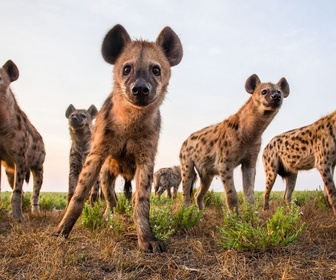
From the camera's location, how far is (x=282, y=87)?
23.2 feet

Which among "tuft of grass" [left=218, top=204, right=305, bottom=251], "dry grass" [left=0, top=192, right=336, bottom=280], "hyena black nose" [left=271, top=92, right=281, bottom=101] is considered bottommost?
"dry grass" [left=0, top=192, right=336, bottom=280]

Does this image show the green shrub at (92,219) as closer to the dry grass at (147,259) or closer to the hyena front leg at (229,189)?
the dry grass at (147,259)

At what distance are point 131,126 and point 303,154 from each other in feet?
16.0

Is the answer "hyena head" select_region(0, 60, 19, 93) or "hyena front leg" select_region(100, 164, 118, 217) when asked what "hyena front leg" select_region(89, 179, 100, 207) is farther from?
"hyena head" select_region(0, 60, 19, 93)

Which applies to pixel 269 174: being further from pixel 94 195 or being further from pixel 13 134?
pixel 13 134

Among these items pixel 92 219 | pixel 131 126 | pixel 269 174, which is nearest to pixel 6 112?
pixel 92 219

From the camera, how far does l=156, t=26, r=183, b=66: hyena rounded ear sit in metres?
4.50

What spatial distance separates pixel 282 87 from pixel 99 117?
3.71 metres

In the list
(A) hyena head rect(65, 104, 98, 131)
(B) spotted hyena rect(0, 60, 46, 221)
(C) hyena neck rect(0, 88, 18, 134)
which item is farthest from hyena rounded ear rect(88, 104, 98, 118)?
(C) hyena neck rect(0, 88, 18, 134)

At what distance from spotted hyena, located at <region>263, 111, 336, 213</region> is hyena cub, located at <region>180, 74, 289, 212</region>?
1.06m

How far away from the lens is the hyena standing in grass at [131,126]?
3828 mm

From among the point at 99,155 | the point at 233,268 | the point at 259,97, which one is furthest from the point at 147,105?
the point at 259,97

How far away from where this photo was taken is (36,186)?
7.42 m

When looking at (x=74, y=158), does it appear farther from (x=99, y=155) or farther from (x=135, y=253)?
(x=135, y=253)
